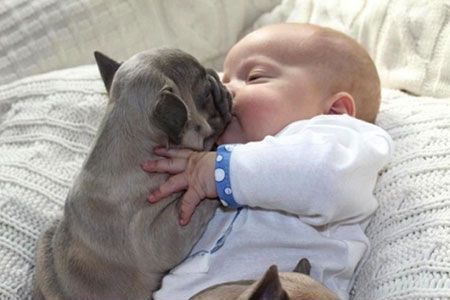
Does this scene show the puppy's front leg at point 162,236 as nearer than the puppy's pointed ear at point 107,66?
Yes

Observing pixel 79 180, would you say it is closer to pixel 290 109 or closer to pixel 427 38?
pixel 290 109

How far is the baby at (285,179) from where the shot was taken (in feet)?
4.42

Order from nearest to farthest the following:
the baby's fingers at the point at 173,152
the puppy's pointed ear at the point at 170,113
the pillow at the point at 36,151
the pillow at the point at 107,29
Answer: the puppy's pointed ear at the point at 170,113, the baby's fingers at the point at 173,152, the pillow at the point at 36,151, the pillow at the point at 107,29

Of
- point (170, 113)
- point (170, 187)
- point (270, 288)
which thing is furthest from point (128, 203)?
point (270, 288)

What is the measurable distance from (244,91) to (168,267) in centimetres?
43

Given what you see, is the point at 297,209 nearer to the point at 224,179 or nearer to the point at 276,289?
the point at 224,179

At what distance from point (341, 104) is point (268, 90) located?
0.17 m

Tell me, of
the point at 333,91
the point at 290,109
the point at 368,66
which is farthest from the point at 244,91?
the point at 368,66

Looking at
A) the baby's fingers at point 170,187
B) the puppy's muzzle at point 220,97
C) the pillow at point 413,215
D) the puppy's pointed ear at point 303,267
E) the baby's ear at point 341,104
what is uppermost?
the puppy's muzzle at point 220,97

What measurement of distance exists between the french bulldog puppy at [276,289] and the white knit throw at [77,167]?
0.19 m

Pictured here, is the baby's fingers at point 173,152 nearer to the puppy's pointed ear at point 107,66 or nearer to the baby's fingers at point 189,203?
the baby's fingers at point 189,203

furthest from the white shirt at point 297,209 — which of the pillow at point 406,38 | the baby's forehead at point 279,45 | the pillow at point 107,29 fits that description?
the pillow at point 107,29

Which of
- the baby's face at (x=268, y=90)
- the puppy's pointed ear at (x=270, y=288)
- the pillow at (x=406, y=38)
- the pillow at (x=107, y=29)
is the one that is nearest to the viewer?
the puppy's pointed ear at (x=270, y=288)

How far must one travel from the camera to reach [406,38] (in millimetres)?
1911
